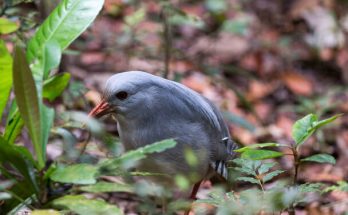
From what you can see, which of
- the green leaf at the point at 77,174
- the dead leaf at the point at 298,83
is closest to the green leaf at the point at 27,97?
the green leaf at the point at 77,174

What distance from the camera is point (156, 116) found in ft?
10.7

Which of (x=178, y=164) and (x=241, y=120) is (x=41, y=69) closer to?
(x=178, y=164)

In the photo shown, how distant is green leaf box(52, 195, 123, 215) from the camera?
8.87 feet

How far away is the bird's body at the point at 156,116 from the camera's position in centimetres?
323

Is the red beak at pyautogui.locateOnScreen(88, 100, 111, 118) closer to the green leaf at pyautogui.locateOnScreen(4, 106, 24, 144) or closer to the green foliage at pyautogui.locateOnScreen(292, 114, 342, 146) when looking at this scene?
the green leaf at pyautogui.locateOnScreen(4, 106, 24, 144)

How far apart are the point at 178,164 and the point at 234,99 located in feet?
11.4

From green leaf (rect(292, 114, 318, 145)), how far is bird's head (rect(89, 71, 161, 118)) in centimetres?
73

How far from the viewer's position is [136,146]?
3.24 metres

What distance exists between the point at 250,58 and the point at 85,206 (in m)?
4.85

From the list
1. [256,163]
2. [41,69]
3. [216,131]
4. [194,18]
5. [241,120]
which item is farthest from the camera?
[241,120]

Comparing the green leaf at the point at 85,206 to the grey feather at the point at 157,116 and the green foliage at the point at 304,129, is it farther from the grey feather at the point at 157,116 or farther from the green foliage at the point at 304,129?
the green foliage at the point at 304,129

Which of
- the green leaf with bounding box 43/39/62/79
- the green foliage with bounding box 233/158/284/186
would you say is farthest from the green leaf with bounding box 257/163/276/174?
the green leaf with bounding box 43/39/62/79

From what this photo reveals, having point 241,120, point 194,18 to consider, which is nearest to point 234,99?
point 241,120

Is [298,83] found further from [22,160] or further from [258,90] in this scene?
[22,160]
